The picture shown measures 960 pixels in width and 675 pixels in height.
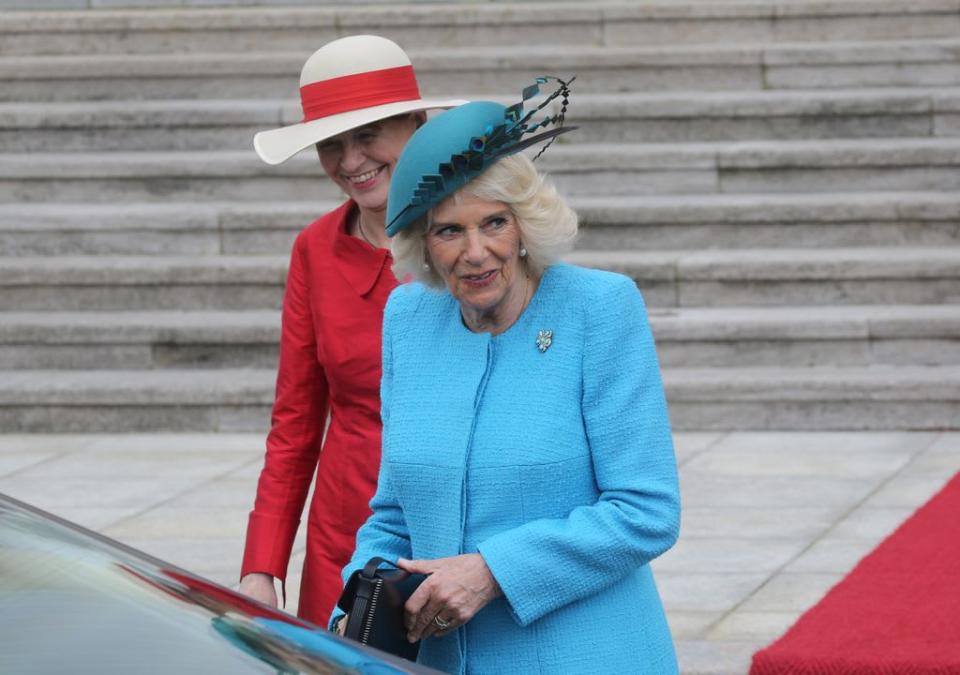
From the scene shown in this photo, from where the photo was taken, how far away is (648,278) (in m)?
10.1

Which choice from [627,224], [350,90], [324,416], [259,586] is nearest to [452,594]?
[259,586]

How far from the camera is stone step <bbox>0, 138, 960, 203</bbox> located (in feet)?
35.9

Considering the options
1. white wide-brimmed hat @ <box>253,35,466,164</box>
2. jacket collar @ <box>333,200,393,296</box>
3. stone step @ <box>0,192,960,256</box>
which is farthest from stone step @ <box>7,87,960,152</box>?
jacket collar @ <box>333,200,393,296</box>

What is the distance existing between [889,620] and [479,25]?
8035mm

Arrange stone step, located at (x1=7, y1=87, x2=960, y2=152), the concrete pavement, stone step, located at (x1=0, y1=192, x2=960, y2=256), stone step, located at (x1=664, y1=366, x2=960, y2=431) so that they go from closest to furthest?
1. the concrete pavement
2. stone step, located at (x1=664, y1=366, x2=960, y2=431)
3. stone step, located at (x1=0, y1=192, x2=960, y2=256)
4. stone step, located at (x1=7, y1=87, x2=960, y2=152)

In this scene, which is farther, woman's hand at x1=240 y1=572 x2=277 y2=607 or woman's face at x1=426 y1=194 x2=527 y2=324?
woman's hand at x1=240 y1=572 x2=277 y2=607

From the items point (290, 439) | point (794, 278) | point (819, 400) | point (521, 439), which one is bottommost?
point (819, 400)

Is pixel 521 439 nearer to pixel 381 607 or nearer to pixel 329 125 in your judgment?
pixel 381 607

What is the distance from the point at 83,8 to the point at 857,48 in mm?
5695

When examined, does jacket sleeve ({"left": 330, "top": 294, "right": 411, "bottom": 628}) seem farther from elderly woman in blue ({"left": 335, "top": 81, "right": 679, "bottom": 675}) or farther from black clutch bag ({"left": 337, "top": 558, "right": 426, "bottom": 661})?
black clutch bag ({"left": 337, "top": 558, "right": 426, "bottom": 661})

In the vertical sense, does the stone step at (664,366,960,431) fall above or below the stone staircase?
below

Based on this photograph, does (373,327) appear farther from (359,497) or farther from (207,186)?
→ (207,186)

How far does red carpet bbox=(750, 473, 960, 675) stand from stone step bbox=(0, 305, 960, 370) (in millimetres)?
2859

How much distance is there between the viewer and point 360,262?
3635 mm
